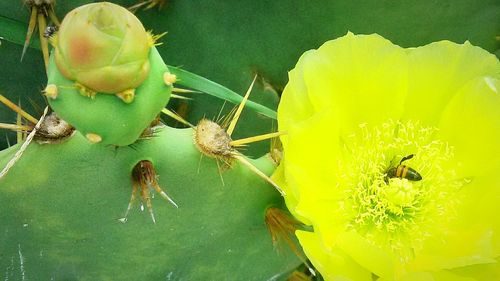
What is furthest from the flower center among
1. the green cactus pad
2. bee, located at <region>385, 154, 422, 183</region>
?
the green cactus pad

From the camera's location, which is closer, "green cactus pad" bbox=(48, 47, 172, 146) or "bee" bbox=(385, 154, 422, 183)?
"green cactus pad" bbox=(48, 47, 172, 146)

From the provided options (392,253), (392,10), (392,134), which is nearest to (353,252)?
(392,253)

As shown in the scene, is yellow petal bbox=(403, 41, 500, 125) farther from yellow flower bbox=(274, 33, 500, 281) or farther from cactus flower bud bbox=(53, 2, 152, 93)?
cactus flower bud bbox=(53, 2, 152, 93)

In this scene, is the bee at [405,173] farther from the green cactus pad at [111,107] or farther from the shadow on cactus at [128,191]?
the green cactus pad at [111,107]

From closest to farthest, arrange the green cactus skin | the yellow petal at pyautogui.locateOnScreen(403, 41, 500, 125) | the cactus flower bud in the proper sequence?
the cactus flower bud < the green cactus skin < the yellow petal at pyautogui.locateOnScreen(403, 41, 500, 125)

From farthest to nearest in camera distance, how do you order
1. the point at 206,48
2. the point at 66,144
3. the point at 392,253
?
the point at 206,48, the point at 392,253, the point at 66,144

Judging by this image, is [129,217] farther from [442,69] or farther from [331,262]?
[442,69]

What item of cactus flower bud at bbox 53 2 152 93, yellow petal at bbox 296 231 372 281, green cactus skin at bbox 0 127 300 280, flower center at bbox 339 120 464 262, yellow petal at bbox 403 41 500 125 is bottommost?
green cactus skin at bbox 0 127 300 280

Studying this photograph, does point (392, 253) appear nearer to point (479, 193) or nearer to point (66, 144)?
point (479, 193)

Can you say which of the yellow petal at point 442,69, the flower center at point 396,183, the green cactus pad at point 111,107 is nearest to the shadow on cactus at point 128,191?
the green cactus pad at point 111,107
